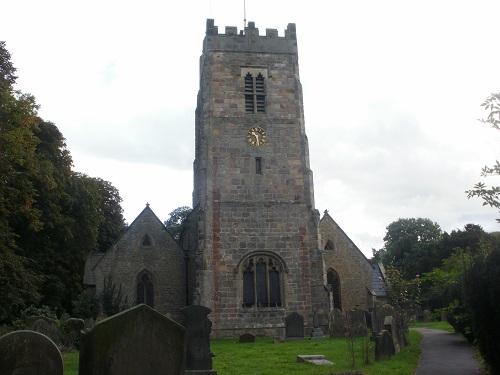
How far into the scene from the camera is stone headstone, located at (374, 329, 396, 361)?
13.1 meters

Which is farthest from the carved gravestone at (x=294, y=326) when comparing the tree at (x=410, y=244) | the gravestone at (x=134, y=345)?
the tree at (x=410, y=244)

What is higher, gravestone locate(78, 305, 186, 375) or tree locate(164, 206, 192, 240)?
tree locate(164, 206, 192, 240)

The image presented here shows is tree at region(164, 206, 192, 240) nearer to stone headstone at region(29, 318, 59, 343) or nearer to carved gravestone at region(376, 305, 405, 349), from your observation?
stone headstone at region(29, 318, 59, 343)

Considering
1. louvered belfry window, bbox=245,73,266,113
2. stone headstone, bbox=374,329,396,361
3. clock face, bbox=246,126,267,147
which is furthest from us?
louvered belfry window, bbox=245,73,266,113

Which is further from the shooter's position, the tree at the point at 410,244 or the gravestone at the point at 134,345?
the tree at the point at 410,244

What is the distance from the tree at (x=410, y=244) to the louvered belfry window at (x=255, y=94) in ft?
122

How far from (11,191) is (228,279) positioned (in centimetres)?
1017

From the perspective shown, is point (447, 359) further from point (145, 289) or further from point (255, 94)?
point (145, 289)

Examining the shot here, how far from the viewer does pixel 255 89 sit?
26.6 meters

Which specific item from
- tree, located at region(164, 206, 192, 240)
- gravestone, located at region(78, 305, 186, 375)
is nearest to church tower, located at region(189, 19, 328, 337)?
gravestone, located at region(78, 305, 186, 375)

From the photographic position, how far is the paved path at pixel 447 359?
11.7 metres

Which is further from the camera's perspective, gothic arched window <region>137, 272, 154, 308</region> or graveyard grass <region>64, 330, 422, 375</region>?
gothic arched window <region>137, 272, 154, 308</region>

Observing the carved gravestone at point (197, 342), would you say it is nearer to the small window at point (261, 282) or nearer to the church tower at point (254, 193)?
the church tower at point (254, 193)

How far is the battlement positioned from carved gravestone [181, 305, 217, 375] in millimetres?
19091
